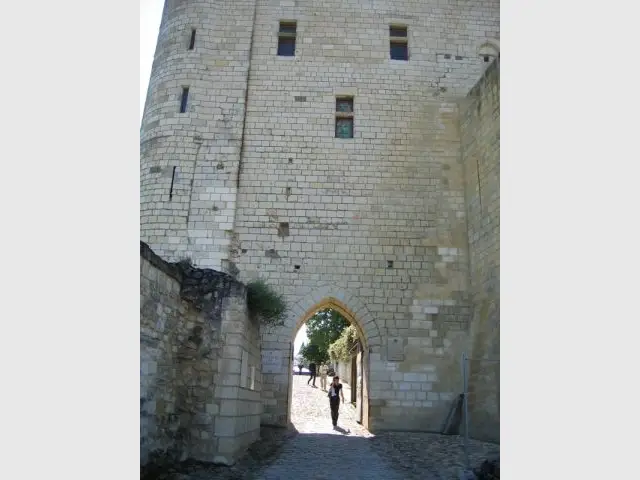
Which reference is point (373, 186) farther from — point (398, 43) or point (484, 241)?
point (398, 43)

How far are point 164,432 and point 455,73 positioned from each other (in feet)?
27.7

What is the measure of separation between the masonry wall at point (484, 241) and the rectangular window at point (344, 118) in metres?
2.10

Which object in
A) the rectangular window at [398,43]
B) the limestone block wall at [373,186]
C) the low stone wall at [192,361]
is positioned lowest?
the low stone wall at [192,361]

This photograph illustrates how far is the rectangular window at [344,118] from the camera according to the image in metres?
9.69

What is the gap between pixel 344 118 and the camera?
384 inches

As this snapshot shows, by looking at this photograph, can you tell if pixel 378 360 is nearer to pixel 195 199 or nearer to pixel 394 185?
pixel 394 185

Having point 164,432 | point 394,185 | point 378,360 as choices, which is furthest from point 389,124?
point 164,432

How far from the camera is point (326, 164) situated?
30.6ft

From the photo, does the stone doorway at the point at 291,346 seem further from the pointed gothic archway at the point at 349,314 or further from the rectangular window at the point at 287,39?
the rectangular window at the point at 287,39

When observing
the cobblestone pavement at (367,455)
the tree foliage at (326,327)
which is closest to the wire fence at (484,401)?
the cobblestone pavement at (367,455)

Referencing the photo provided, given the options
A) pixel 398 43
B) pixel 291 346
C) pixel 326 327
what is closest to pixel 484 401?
pixel 291 346

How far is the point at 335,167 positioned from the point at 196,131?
2.57 m

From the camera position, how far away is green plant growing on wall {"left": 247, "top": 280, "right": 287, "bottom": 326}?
6.38 metres

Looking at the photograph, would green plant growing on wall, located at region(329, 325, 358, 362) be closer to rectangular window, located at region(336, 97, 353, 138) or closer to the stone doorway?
the stone doorway
